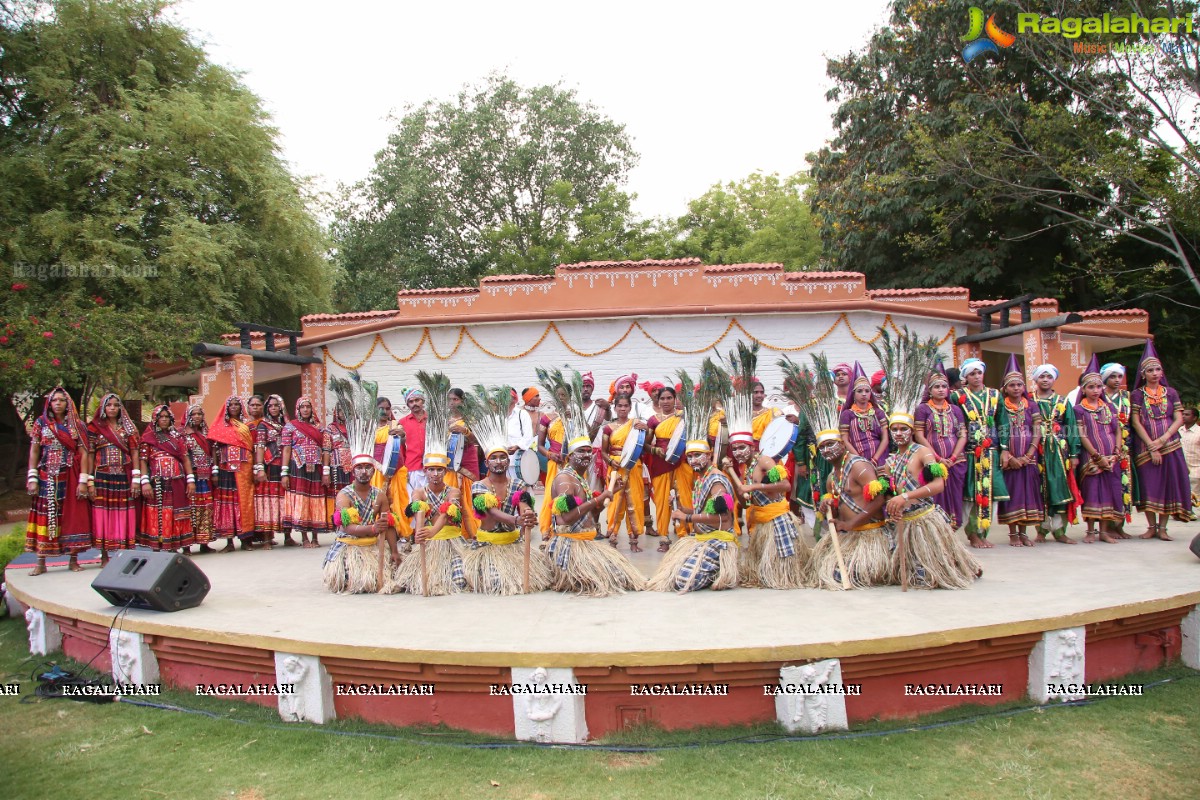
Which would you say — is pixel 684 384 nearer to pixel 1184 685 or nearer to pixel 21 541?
pixel 1184 685

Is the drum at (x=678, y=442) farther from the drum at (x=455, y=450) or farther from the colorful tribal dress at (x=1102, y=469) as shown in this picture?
the colorful tribal dress at (x=1102, y=469)

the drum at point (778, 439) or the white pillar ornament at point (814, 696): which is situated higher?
the drum at point (778, 439)

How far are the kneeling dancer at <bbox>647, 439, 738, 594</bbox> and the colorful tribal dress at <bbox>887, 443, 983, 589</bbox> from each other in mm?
1048

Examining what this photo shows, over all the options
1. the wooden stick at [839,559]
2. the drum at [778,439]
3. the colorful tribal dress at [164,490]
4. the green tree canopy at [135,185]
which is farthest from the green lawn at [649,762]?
the green tree canopy at [135,185]

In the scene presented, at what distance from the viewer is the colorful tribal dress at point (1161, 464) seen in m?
6.72

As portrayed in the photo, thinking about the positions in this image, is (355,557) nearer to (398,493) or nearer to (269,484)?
(398,493)

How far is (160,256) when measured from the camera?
48.4ft

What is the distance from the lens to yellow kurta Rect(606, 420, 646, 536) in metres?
6.59

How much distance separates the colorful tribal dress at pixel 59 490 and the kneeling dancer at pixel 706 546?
5.12 m

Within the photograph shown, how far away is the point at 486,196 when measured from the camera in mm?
26906

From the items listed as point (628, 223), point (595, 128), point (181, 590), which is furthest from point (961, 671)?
point (595, 128)

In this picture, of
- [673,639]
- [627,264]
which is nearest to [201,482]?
[673,639]

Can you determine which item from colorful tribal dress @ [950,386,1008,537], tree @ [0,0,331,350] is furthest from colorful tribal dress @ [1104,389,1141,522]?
tree @ [0,0,331,350]

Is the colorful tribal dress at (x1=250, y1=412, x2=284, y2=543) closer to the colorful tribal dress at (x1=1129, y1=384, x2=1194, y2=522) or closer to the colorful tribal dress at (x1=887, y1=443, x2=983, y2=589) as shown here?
the colorful tribal dress at (x1=887, y1=443, x2=983, y2=589)
